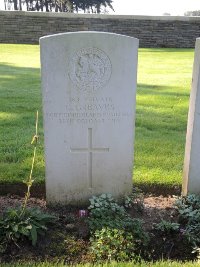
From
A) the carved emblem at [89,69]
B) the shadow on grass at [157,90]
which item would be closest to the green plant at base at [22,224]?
the carved emblem at [89,69]

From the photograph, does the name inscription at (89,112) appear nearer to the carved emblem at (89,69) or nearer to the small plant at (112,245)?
the carved emblem at (89,69)

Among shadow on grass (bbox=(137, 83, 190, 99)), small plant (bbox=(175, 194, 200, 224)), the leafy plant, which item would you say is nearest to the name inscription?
the leafy plant

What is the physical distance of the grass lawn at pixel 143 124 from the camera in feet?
13.7

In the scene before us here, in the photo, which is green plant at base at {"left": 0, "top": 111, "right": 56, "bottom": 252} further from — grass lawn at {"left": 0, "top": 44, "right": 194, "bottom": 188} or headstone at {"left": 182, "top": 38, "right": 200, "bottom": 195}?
headstone at {"left": 182, "top": 38, "right": 200, "bottom": 195}

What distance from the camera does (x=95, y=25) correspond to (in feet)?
64.8

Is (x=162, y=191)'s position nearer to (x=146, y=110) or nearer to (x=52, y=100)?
(x=52, y=100)

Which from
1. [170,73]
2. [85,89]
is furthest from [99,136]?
[170,73]

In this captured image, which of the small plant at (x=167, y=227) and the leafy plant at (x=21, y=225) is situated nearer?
the leafy plant at (x=21, y=225)

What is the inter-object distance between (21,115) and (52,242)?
131 inches

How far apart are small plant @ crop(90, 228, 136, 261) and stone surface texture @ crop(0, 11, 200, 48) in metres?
18.0

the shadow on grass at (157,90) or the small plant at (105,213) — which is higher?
the shadow on grass at (157,90)

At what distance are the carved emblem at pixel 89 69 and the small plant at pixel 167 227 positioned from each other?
4.37ft

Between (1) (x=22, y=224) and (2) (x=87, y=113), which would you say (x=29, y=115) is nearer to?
(2) (x=87, y=113)

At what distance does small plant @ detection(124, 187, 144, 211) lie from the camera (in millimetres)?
3516
